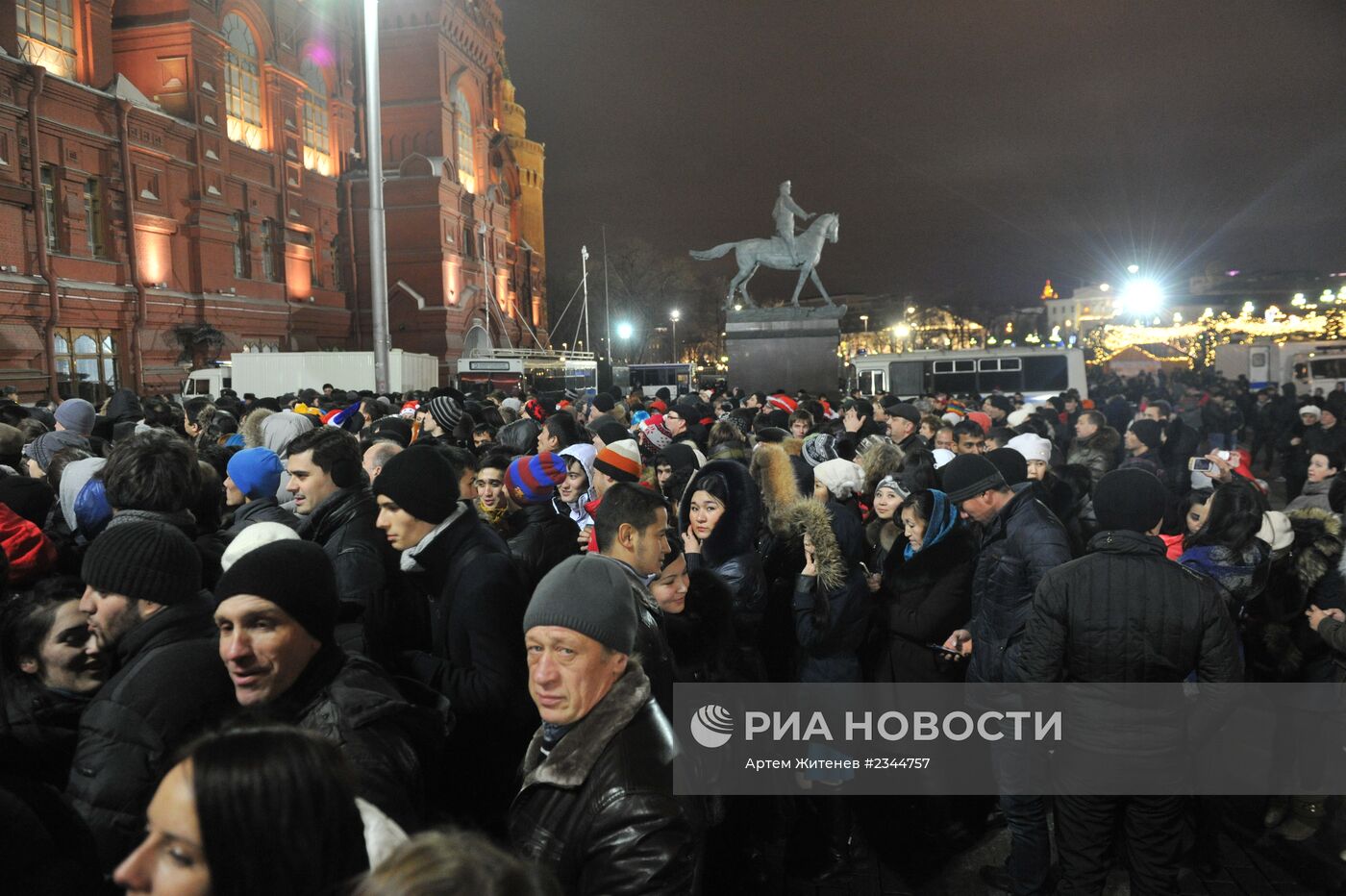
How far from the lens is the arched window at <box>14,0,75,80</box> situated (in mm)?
23078

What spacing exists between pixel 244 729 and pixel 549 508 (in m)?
3.73

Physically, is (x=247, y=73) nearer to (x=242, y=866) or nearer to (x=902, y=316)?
(x=242, y=866)

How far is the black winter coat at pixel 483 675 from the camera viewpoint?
9.77 ft

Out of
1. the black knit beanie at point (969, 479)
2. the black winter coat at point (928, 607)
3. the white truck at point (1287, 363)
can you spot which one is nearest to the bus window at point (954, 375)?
the white truck at point (1287, 363)

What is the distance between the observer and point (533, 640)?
92.0 inches

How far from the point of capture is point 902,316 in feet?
392

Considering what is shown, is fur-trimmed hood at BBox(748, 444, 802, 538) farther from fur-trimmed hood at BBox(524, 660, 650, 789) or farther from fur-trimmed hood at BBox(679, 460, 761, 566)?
fur-trimmed hood at BBox(524, 660, 650, 789)

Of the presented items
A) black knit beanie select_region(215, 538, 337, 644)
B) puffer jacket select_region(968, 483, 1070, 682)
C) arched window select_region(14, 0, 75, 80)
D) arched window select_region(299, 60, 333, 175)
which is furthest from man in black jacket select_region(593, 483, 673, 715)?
arched window select_region(299, 60, 333, 175)

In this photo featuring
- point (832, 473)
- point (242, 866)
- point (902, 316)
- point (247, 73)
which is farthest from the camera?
point (902, 316)

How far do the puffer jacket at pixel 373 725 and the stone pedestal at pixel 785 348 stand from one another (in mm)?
20009

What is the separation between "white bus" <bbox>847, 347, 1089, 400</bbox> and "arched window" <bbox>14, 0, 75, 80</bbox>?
2345cm

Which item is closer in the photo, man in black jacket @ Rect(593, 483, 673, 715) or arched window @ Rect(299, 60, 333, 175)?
man in black jacket @ Rect(593, 483, 673, 715)

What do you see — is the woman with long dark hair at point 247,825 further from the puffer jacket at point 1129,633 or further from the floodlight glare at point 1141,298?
the floodlight glare at point 1141,298

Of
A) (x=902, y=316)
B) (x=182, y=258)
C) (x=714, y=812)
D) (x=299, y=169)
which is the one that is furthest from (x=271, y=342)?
(x=902, y=316)
